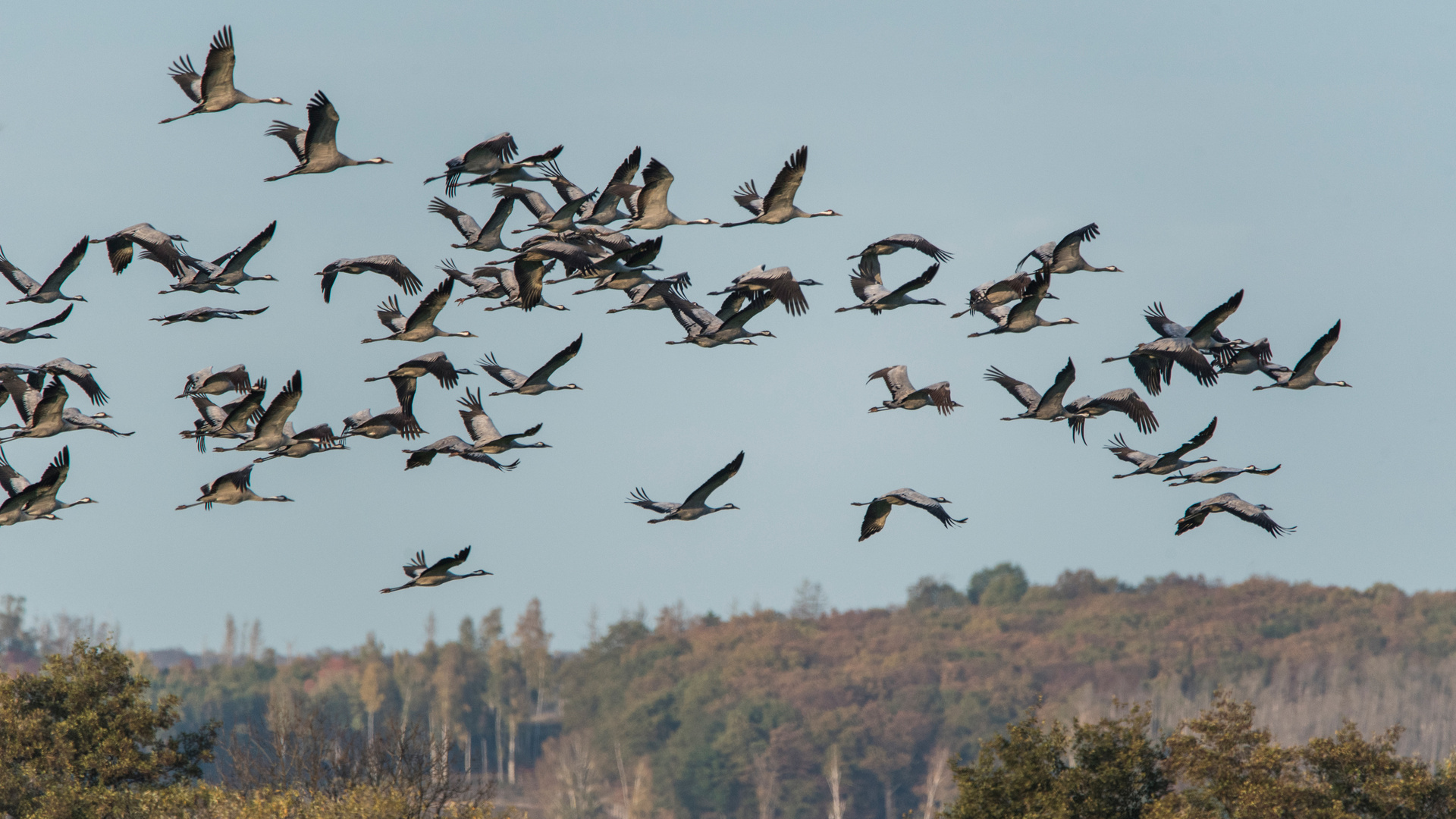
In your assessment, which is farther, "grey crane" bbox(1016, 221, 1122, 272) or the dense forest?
the dense forest

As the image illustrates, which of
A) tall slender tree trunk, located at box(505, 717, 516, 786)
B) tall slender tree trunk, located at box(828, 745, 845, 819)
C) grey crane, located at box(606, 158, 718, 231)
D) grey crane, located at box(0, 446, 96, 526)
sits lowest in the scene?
tall slender tree trunk, located at box(828, 745, 845, 819)

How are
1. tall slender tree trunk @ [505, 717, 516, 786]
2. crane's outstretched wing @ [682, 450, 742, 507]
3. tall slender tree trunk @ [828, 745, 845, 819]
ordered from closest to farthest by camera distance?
crane's outstretched wing @ [682, 450, 742, 507] < tall slender tree trunk @ [828, 745, 845, 819] < tall slender tree trunk @ [505, 717, 516, 786]

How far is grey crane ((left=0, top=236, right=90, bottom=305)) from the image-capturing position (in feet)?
83.1

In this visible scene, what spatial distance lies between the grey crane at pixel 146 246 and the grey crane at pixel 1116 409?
14666mm

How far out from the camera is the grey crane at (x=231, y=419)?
2361 cm

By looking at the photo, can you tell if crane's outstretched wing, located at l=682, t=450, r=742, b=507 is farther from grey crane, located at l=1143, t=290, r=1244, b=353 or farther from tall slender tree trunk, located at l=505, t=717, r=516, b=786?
tall slender tree trunk, located at l=505, t=717, r=516, b=786

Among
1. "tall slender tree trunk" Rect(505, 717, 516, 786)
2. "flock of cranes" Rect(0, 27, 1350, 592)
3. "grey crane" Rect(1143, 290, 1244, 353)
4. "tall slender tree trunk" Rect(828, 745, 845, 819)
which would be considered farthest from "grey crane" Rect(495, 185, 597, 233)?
"tall slender tree trunk" Rect(505, 717, 516, 786)

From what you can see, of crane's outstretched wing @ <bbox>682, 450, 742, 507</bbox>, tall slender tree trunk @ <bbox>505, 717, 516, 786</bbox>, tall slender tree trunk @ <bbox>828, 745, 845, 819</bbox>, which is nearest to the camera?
crane's outstretched wing @ <bbox>682, 450, 742, 507</bbox>

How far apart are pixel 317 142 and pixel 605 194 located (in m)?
4.69

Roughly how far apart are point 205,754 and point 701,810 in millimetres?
111467

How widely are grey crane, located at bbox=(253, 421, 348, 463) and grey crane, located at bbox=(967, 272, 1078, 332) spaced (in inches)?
409

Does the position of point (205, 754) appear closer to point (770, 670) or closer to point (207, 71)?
point (207, 71)

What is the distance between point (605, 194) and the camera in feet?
85.1

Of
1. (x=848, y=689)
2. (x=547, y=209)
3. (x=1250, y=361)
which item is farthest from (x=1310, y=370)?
(x=848, y=689)
